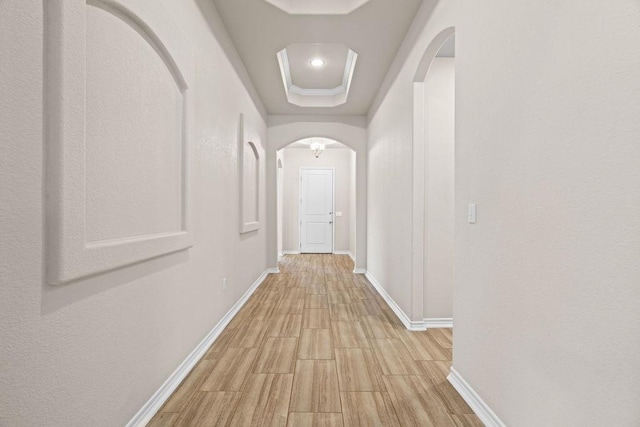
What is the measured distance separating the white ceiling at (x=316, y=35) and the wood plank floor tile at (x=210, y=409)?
293cm

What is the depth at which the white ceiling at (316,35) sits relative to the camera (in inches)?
111

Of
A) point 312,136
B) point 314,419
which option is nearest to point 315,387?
point 314,419

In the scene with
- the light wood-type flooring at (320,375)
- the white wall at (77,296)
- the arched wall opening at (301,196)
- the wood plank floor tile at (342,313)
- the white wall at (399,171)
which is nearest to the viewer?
the white wall at (77,296)

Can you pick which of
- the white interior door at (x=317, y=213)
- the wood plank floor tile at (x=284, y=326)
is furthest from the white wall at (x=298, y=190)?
the wood plank floor tile at (x=284, y=326)

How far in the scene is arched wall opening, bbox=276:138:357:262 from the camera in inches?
337

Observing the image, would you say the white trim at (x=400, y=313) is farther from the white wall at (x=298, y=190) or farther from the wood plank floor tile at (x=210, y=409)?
the white wall at (x=298, y=190)

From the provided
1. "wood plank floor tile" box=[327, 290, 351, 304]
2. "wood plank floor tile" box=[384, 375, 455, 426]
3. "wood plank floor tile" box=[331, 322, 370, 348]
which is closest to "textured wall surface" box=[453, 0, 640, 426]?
"wood plank floor tile" box=[384, 375, 455, 426]

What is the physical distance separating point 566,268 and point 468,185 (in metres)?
0.82

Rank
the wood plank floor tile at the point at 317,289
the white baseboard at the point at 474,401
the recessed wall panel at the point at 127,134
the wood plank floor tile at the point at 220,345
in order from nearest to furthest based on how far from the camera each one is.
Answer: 1. the recessed wall panel at the point at 127,134
2. the white baseboard at the point at 474,401
3. the wood plank floor tile at the point at 220,345
4. the wood plank floor tile at the point at 317,289

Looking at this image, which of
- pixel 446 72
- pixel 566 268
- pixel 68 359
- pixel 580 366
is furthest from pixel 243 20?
pixel 580 366

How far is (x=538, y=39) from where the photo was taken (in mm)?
1276

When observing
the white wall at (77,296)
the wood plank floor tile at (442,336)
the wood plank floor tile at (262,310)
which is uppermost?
the white wall at (77,296)

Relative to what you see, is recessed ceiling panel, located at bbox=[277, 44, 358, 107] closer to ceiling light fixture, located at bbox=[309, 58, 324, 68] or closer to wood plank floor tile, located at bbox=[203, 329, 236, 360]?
ceiling light fixture, located at bbox=[309, 58, 324, 68]

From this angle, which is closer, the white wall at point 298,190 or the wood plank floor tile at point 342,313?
the wood plank floor tile at point 342,313
